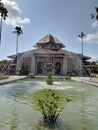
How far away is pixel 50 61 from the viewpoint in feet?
136

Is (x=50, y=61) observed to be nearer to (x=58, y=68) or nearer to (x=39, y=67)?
(x=58, y=68)

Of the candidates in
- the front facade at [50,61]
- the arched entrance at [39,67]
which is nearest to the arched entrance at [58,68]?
the front facade at [50,61]

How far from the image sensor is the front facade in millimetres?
41406

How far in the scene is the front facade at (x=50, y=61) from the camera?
1630 inches

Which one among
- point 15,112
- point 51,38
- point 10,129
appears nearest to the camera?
point 10,129

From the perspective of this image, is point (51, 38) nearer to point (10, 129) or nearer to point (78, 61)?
point (78, 61)

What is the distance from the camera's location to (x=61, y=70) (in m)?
42.5

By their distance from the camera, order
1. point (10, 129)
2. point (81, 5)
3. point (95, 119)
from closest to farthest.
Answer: point (10, 129), point (95, 119), point (81, 5)

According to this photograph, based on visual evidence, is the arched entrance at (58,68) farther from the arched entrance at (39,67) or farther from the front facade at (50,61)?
the arched entrance at (39,67)

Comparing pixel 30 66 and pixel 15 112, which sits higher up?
pixel 30 66

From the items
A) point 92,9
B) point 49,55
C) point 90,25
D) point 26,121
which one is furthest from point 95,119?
point 49,55

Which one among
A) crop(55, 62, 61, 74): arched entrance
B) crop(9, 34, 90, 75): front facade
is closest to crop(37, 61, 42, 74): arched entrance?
crop(9, 34, 90, 75): front facade

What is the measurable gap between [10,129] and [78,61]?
3846 cm

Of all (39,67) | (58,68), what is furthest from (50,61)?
(39,67)
